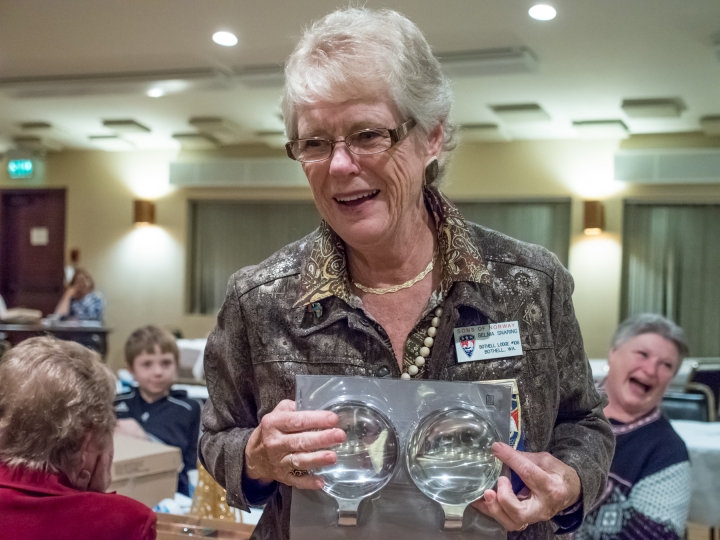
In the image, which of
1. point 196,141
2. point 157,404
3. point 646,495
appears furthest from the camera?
point 196,141

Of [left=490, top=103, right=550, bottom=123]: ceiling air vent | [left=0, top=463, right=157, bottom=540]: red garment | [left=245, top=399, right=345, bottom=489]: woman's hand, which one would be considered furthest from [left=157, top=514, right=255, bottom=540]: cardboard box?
[left=490, top=103, right=550, bottom=123]: ceiling air vent

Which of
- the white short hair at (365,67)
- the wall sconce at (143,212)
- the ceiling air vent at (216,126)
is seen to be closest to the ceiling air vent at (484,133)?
the ceiling air vent at (216,126)

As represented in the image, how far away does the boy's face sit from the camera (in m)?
3.42

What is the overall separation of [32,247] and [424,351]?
10928 millimetres

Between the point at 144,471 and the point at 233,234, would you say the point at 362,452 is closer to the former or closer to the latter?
the point at 144,471

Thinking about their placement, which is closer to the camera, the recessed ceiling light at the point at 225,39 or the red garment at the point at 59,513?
the red garment at the point at 59,513

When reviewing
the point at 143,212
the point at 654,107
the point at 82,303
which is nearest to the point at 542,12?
the point at 654,107

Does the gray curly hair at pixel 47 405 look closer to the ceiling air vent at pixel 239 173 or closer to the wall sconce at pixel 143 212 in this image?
the ceiling air vent at pixel 239 173

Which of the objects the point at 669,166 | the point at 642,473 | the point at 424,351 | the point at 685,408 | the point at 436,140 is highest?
the point at 669,166

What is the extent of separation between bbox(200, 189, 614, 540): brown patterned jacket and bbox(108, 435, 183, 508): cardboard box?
3.39 ft

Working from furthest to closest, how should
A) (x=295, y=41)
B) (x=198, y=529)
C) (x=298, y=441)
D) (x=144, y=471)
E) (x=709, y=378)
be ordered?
(x=709, y=378) → (x=295, y=41) → (x=144, y=471) → (x=198, y=529) → (x=298, y=441)

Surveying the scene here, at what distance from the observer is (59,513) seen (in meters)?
1.51

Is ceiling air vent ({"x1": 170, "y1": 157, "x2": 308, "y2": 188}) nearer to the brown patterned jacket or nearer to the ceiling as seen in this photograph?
the ceiling

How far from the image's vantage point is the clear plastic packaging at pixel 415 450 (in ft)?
3.09
